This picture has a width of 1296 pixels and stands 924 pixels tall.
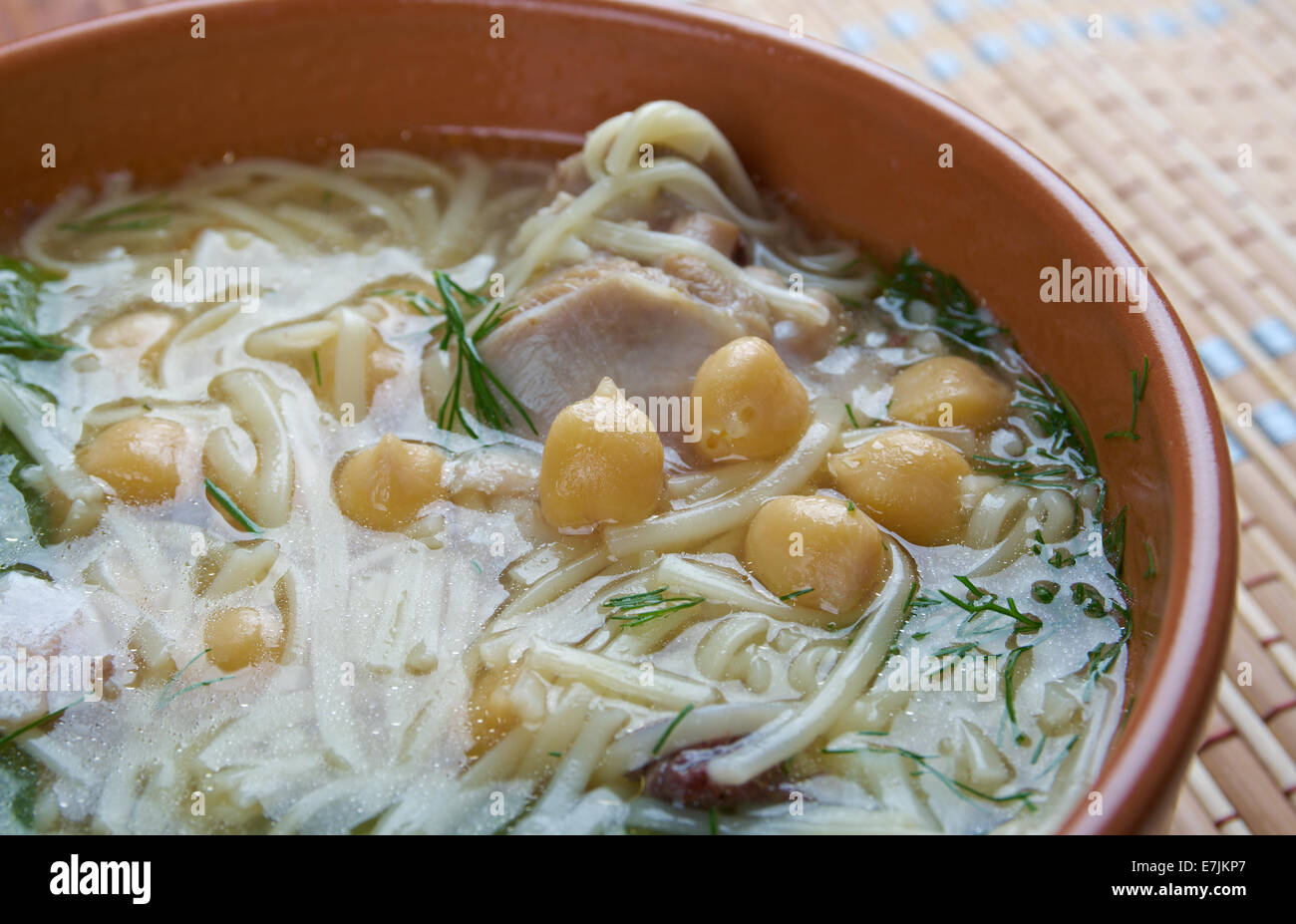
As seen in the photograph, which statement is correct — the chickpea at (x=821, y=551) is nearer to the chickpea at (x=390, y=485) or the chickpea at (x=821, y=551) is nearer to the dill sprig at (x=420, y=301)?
the chickpea at (x=390, y=485)

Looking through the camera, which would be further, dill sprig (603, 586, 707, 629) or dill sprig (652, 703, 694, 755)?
dill sprig (603, 586, 707, 629)

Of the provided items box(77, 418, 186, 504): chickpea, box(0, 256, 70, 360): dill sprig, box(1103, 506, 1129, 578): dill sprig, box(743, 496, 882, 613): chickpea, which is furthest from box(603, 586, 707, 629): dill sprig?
box(0, 256, 70, 360): dill sprig

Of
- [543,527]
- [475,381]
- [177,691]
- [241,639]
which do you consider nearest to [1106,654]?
[543,527]

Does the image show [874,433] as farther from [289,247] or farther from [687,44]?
[289,247]

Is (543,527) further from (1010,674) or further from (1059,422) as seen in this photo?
(1059,422)

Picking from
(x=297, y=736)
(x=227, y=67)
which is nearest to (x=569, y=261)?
(x=227, y=67)

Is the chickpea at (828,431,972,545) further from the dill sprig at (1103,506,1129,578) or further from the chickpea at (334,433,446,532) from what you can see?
the chickpea at (334,433,446,532)

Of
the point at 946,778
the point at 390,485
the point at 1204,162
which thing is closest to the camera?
the point at 946,778
